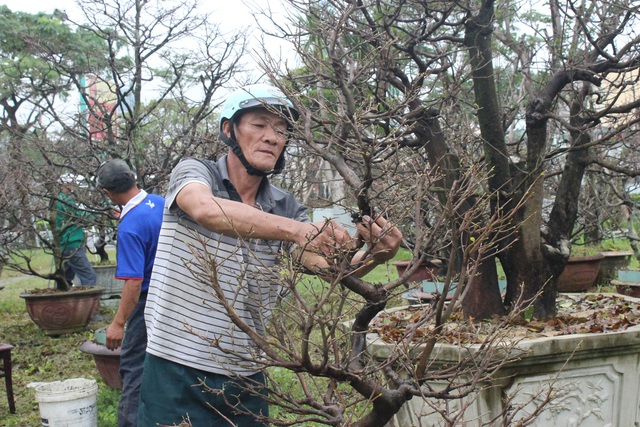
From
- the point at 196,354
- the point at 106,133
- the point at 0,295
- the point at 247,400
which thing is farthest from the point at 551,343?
the point at 0,295

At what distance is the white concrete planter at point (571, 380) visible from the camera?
3227 millimetres

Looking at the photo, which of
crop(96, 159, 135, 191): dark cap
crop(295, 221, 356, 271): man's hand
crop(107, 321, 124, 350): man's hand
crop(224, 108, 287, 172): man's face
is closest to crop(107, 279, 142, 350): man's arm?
crop(107, 321, 124, 350): man's hand

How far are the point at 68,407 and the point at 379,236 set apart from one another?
332 cm

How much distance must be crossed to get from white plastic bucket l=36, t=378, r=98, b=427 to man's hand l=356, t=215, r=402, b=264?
10.1ft

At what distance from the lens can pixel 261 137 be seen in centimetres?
243

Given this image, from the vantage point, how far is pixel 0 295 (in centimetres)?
1244

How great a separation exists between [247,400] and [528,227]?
89.3 inches

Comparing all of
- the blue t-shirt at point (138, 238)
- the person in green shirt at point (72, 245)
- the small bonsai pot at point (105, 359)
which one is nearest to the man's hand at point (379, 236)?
the blue t-shirt at point (138, 238)

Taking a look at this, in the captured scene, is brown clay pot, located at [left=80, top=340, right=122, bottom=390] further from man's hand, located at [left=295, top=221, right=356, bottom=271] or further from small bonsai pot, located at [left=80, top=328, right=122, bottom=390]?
man's hand, located at [left=295, top=221, right=356, bottom=271]

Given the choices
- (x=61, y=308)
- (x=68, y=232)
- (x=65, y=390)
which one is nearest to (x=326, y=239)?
(x=65, y=390)

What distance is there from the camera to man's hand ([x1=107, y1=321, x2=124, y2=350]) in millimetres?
4164

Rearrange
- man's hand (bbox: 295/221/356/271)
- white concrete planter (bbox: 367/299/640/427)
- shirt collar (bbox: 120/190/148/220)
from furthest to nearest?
shirt collar (bbox: 120/190/148/220) → white concrete planter (bbox: 367/299/640/427) → man's hand (bbox: 295/221/356/271)

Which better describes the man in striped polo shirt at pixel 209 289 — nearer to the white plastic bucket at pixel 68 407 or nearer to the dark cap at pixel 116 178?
the dark cap at pixel 116 178

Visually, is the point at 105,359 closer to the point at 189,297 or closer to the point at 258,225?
the point at 189,297
